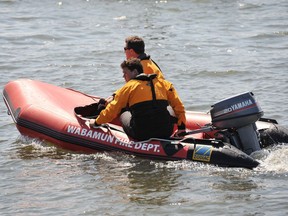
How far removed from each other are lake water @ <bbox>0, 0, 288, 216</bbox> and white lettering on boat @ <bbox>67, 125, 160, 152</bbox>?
125 mm

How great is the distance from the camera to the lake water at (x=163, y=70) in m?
6.32

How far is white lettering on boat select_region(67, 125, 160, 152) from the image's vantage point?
7.18 meters

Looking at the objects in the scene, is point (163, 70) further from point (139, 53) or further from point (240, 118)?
point (240, 118)

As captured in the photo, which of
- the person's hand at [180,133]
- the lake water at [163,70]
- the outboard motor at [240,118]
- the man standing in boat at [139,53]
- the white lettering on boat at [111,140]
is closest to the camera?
the lake water at [163,70]

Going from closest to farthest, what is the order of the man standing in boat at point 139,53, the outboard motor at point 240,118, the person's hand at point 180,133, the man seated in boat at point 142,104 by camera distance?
the outboard motor at point 240,118
the man seated in boat at point 142,104
the person's hand at point 180,133
the man standing in boat at point 139,53

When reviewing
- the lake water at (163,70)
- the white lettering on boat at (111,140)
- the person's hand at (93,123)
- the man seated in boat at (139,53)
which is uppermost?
the man seated in boat at (139,53)

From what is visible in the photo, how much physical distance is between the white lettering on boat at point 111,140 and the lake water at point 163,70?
0.13 metres

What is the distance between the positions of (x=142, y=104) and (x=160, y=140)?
38cm

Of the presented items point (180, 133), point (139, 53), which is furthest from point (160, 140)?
point (139, 53)

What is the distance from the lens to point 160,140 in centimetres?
718

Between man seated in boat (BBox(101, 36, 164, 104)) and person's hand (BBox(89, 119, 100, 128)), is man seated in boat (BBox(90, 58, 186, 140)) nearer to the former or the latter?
person's hand (BBox(89, 119, 100, 128))

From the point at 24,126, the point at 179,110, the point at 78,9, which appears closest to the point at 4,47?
the point at 78,9

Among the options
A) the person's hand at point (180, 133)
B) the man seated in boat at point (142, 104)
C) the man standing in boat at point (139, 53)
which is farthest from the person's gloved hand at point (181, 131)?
the man standing in boat at point (139, 53)

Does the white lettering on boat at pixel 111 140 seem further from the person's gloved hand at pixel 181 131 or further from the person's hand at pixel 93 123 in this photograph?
the person's gloved hand at pixel 181 131
